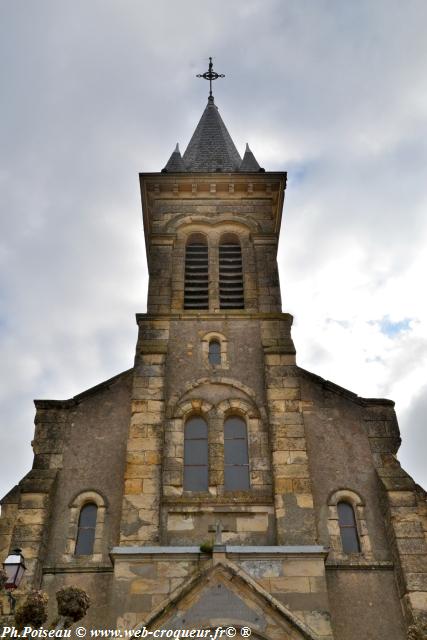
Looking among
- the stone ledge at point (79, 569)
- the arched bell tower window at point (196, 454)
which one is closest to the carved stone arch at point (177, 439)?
the arched bell tower window at point (196, 454)

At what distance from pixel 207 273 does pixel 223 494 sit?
21.5 feet

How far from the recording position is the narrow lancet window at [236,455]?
502 inches

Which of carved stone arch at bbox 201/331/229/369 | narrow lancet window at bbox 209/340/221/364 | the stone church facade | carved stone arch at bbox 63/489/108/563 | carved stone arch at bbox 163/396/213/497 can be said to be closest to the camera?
the stone church facade

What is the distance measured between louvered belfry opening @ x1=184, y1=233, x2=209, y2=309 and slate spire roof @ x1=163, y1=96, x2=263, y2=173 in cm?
313

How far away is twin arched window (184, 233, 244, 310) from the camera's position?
16484mm

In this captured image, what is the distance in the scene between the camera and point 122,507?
474 inches

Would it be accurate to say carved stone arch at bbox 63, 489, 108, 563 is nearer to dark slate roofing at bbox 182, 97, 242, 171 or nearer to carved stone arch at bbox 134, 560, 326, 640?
carved stone arch at bbox 134, 560, 326, 640

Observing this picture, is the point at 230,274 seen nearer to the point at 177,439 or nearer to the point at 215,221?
the point at 215,221

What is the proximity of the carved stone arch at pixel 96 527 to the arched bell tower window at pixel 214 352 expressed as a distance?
3872 mm

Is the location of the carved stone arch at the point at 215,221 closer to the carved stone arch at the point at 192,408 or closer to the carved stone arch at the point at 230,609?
the carved stone arch at the point at 192,408

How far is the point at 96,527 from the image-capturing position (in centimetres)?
1228

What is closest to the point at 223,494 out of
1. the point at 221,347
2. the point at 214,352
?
A: the point at 214,352

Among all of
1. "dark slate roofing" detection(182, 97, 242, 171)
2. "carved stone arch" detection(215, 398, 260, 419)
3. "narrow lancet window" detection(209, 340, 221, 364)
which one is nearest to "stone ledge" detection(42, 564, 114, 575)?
"carved stone arch" detection(215, 398, 260, 419)

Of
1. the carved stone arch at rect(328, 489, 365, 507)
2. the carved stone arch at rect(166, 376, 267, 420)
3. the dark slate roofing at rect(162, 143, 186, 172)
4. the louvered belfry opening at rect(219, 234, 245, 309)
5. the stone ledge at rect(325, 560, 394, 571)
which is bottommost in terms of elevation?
the stone ledge at rect(325, 560, 394, 571)
